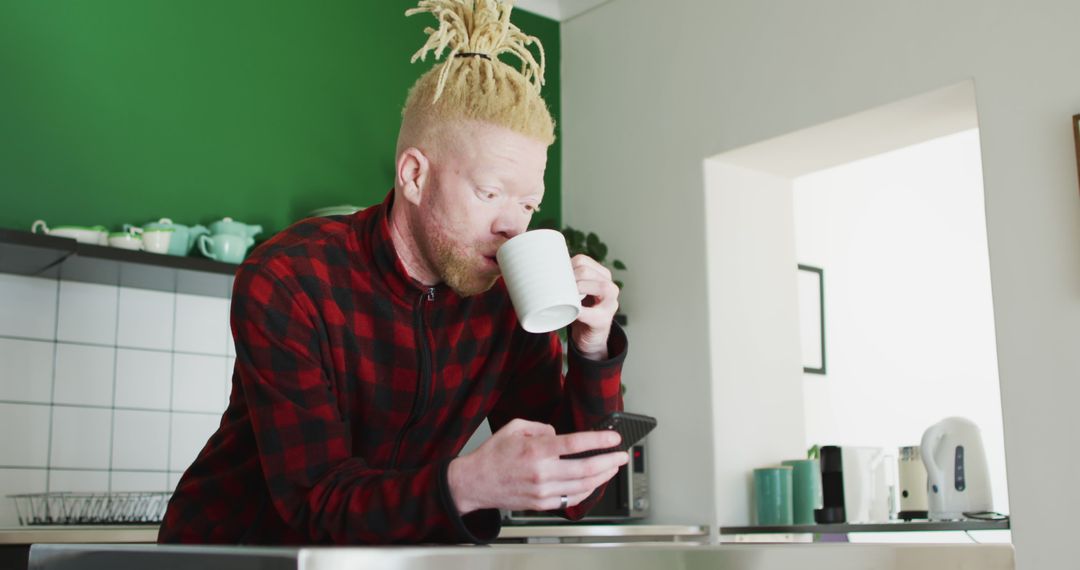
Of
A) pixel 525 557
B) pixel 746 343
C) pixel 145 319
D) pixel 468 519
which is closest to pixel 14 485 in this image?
pixel 145 319

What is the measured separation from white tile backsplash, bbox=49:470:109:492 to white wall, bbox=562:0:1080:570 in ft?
5.58

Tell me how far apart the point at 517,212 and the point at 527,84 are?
0.49 feet

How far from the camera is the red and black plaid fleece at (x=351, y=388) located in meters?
1.04

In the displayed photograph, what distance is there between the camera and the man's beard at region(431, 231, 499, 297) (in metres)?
1.23

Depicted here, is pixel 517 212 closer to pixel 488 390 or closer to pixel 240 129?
pixel 488 390

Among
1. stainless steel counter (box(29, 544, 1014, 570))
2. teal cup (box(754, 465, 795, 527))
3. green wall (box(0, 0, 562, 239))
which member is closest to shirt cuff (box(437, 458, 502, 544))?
stainless steel counter (box(29, 544, 1014, 570))

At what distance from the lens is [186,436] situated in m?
3.13

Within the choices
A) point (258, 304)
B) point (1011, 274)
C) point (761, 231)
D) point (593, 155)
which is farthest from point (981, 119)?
A: point (258, 304)

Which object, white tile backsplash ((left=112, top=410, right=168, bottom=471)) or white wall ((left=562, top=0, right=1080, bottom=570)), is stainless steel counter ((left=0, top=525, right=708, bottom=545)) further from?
white tile backsplash ((left=112, top=410, right=168, bottom=471))

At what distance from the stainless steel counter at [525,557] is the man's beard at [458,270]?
550 millimetres

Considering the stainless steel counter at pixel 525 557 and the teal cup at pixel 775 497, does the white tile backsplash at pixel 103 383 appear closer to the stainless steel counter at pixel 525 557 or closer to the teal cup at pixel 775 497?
the teal cup at pixel 775 497

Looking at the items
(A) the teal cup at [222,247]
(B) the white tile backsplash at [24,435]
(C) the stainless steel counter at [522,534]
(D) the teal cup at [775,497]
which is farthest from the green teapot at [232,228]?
(D) the teal cup at [775,497]

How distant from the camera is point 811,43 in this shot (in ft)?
11.2

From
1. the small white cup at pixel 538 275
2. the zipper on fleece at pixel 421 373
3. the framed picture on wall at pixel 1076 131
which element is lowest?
the zipper on fleece at pixel 421 373
